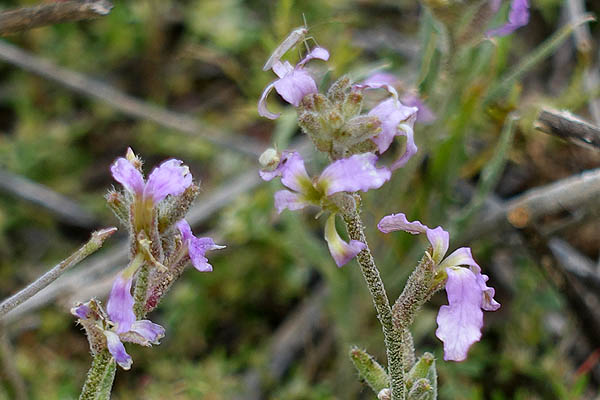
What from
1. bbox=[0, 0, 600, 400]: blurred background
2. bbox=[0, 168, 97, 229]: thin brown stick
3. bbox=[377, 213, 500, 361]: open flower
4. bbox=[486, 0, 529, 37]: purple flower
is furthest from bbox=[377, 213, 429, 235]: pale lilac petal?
bbox=[0, 168, 97, 229]: thin brown stick

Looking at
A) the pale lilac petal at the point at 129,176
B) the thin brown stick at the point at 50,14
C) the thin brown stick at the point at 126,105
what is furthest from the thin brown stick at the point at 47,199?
the pale lilac petal at the point at 129,176

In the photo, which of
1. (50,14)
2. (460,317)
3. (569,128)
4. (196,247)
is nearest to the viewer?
(460,317)

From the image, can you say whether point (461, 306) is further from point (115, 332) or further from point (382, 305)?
point (115, 332)

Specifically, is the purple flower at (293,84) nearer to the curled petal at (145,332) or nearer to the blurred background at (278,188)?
the curled petal at (145,332)

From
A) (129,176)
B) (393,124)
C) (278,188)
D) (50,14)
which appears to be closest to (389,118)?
(393,124)

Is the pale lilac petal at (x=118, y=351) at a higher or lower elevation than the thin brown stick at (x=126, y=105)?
higher

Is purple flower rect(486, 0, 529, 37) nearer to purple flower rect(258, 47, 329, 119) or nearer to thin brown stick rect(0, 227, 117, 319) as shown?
purple flower rect(258, 47, 329, 119)
